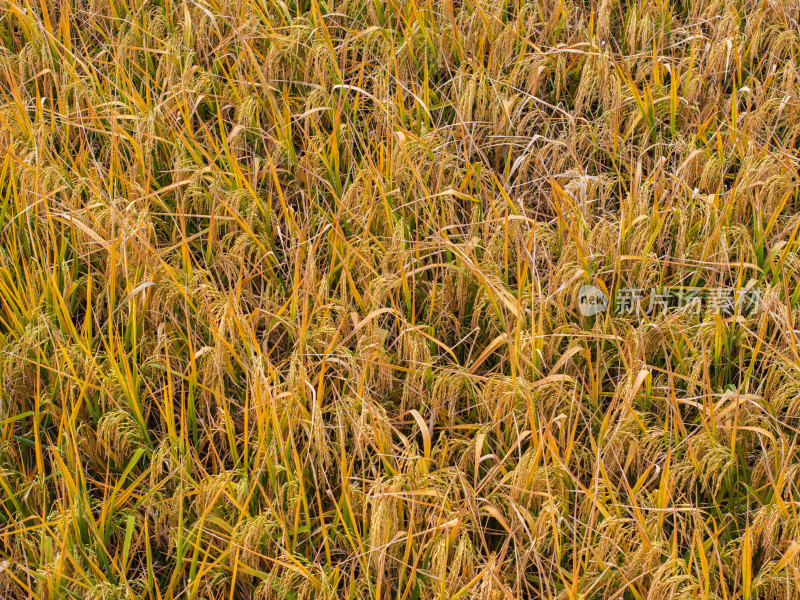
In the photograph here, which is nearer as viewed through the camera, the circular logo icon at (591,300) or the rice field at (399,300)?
the rice field at (399,300)

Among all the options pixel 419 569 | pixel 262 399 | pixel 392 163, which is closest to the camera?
pixel 419 569

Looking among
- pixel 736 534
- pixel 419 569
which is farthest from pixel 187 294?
pixel 736 534

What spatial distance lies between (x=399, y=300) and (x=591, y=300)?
397mm

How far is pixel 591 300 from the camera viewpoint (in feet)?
5.40

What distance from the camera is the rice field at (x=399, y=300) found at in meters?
1.32

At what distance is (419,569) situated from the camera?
128 centimetres

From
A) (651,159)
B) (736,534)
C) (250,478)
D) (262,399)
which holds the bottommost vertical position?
(736,534)

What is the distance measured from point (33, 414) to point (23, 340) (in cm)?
16

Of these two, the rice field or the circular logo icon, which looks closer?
the rice field

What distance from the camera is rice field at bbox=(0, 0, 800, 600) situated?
1318 millimetres

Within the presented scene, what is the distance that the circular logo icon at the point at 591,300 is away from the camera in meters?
1.63

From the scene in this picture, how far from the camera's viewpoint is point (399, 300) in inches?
64.6

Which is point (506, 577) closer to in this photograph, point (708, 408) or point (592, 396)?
point (592, 396)

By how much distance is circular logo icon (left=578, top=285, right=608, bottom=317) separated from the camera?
1.63 metres
